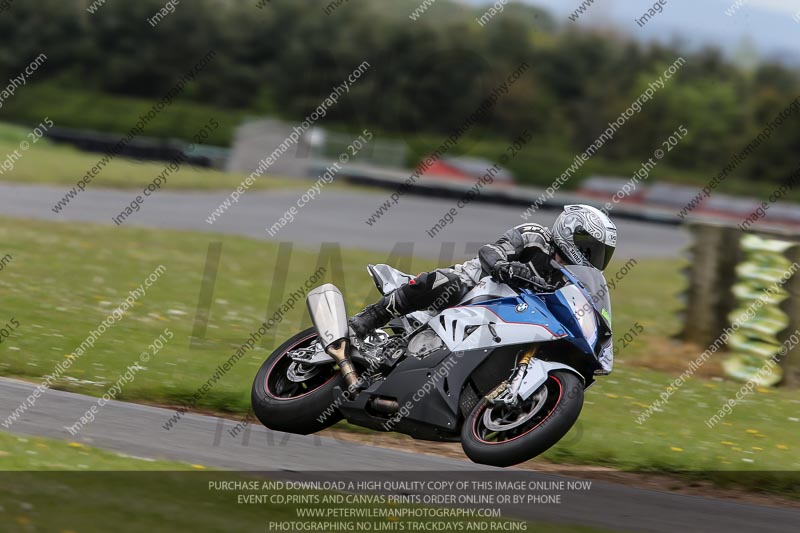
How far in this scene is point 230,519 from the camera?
597cm

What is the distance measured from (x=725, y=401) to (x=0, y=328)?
7613 millimetres

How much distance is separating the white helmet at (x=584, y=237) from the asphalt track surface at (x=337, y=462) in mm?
1566

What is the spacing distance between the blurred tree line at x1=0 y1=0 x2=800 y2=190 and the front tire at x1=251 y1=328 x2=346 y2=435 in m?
47.1

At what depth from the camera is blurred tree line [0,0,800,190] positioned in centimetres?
5962

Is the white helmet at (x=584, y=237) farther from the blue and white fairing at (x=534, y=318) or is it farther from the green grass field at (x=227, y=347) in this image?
the green grass field at (x=227, y=347)

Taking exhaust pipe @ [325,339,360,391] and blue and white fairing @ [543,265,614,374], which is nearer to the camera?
blue and white fairing @ [543,265,614,374]

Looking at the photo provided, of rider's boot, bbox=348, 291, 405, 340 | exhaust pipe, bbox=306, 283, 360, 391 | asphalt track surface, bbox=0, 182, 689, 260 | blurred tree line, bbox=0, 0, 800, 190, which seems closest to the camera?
exhaust pipe, bbox=306, 283, 360, 391

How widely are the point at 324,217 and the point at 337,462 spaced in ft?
76.9

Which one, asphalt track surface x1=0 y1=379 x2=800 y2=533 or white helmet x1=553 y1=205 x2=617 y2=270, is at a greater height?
white helmet x1=553 y1=205 x2=617 y2=270

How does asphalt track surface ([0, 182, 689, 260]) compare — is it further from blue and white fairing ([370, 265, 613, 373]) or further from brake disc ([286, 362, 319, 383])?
blue and white fairing ([370, 265, 613, 373])

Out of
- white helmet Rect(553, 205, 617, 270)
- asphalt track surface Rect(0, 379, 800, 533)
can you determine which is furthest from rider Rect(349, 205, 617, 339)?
asphalt track surface Rect(0, 379, 800, 533)

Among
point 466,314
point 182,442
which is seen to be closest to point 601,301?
point 466,314

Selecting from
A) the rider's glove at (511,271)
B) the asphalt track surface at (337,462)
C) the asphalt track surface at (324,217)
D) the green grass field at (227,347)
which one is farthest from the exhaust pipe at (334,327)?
the asphalt track surface at (324,217)

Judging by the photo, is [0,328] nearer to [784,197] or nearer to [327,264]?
[327,264]
